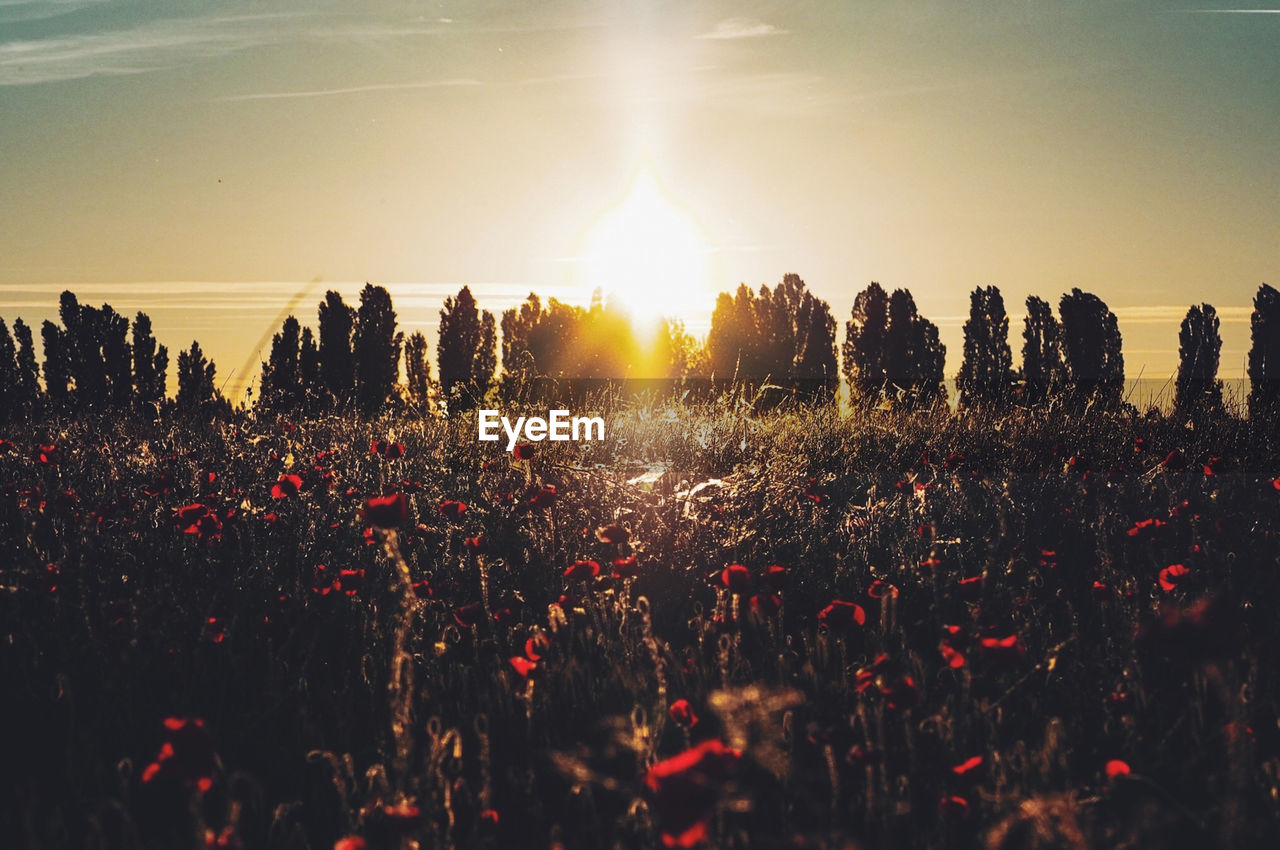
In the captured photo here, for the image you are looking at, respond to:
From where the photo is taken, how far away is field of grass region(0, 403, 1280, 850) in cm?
238

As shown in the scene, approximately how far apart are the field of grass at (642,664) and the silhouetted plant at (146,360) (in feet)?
68.4

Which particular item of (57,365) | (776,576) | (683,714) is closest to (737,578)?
(776,576)

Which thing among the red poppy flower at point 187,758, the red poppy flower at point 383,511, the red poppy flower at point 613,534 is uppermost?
the red poppy flower at point 383,511

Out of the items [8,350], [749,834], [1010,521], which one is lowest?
[749,834]

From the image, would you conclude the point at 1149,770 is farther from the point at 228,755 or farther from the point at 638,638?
the point at 228,755

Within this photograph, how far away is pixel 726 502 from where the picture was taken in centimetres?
541

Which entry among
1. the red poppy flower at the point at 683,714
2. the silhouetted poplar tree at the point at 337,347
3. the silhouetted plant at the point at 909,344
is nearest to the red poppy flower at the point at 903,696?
the red poppy flower at the point at 683,714

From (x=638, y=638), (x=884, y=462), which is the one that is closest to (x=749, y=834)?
(x=638, y=638)

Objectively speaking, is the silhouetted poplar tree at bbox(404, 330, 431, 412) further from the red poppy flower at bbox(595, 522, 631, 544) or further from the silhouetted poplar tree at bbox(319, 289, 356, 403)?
the red poppy flower at bbox(595, 522, 631, 544)

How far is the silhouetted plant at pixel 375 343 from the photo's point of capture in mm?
25359

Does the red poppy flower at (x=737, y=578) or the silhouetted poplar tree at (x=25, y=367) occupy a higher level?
the silhouetted poplar tree at (x=25, y=367)

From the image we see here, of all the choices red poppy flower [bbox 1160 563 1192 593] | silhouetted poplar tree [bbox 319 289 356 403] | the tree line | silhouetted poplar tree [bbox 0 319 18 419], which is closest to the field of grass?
red poppy flower [bbox 1160 563 1192 593]

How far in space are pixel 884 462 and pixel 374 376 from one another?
20059 millimetres

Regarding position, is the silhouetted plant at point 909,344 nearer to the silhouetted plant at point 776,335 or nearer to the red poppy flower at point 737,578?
the silhouetted plant at point 776,335
